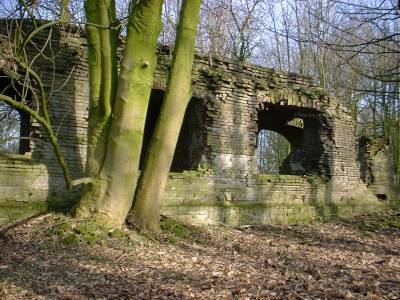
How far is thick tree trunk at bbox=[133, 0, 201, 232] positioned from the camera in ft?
23.1

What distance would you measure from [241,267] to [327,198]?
6.04m

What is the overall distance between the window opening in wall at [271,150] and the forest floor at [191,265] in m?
15.9

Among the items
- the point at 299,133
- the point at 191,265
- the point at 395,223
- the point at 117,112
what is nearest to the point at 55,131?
the point at 117,112

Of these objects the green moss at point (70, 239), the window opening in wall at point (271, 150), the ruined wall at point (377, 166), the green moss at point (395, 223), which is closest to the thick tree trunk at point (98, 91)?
the green moss at point (70, 239)

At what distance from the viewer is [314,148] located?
11609 millimetres

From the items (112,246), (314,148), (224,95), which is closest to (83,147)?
(112,246)

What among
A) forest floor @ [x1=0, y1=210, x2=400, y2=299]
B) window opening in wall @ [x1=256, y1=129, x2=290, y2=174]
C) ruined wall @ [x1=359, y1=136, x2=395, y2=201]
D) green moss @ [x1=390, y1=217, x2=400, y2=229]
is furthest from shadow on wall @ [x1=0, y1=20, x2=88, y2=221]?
window opening in wall @ [x1=256, y1=129, x2=290, y2=174]

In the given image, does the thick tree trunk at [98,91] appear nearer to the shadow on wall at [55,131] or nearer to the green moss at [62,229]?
the green moss at [62,229]

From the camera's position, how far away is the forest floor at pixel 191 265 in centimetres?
439

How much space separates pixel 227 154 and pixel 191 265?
412 cm

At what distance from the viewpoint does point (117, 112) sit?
6.71m

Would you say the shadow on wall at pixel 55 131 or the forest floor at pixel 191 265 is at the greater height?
the shadow on wall at pixel 55 131

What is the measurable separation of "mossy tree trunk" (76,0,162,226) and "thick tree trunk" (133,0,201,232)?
0.88ft

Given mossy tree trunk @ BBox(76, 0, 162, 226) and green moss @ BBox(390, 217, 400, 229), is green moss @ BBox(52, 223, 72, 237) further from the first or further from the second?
green moss @ BBox(390, 217, 400, 229)
